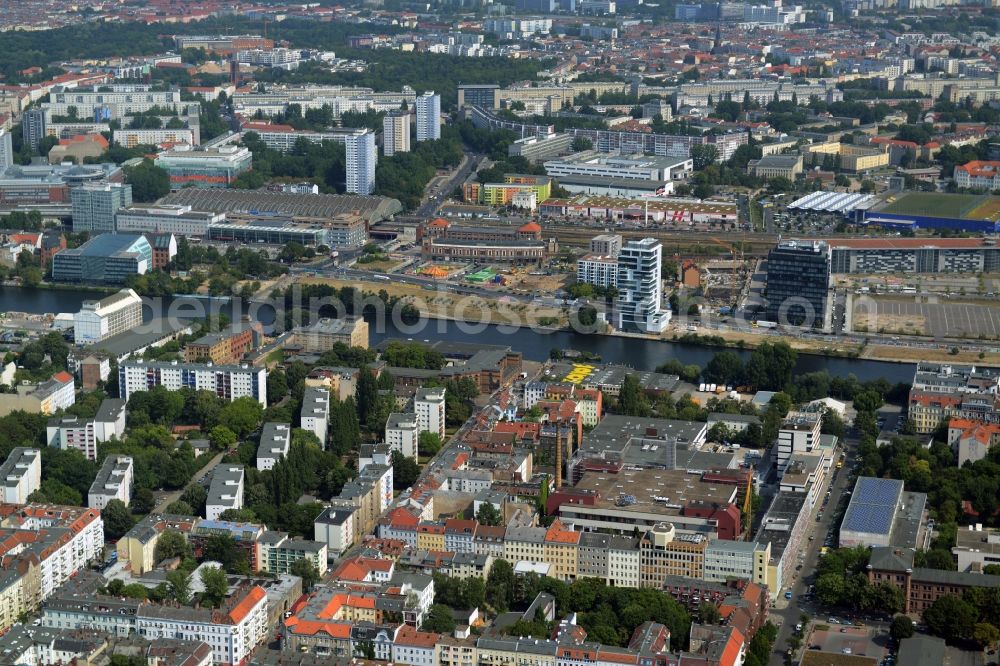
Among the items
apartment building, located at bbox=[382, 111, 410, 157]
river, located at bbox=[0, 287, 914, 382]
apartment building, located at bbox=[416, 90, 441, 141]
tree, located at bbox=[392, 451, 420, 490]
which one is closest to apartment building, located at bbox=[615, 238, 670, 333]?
river, located at bbox=[0, 287, 914, 382]

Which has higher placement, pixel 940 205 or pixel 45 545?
pixel 940 205

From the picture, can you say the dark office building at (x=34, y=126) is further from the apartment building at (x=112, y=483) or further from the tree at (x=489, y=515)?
the tree at (x=489, y=515)

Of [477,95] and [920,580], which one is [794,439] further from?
[477,95]

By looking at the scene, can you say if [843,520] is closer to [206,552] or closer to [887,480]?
[887,480]

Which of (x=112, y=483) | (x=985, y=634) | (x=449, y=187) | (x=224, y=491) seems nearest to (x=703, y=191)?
(x=449, y=187)

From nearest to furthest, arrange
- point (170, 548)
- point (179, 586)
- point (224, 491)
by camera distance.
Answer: point (179, 586), point (170, 548), point (224, 491)

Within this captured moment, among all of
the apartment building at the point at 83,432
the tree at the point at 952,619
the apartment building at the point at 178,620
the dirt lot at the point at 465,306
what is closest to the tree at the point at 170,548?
the apartment building at the point at 178,620
